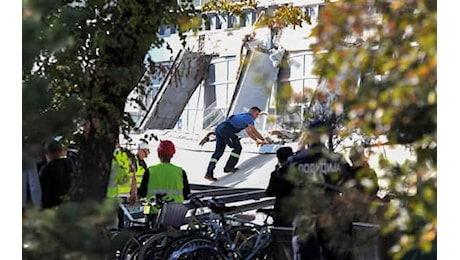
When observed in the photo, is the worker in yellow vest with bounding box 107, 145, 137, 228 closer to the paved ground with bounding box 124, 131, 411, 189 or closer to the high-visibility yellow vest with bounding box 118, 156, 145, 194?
the high-visibility yellow vest with bounding box 118, 156, 145, 194

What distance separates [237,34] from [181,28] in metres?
0.54

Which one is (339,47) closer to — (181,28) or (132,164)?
(181,28)

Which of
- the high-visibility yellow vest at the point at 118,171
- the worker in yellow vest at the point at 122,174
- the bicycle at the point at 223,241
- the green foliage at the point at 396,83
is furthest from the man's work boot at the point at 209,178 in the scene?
the green foliage at the point at 396,83

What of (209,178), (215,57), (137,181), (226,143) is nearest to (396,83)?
(215,57)

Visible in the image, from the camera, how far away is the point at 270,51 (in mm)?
6629

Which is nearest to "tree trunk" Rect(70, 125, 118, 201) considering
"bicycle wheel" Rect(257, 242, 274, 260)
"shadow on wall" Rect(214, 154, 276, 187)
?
"shadow on wall" Rect(214, 154, 276, 187)

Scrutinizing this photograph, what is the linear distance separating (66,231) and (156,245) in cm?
409

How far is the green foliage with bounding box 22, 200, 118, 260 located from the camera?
427 centimetres

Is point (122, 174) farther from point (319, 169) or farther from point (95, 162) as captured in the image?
point (319, 169)

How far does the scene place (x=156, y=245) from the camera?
834 cm

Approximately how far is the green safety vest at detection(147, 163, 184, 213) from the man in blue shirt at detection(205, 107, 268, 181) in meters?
0.28

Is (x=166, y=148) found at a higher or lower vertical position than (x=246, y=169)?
higher

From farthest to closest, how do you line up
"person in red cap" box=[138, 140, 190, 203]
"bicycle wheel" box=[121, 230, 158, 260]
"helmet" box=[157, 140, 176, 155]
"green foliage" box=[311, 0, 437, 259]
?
1. "person in red cap" box=[138, 140, 190, 203]
2. "helmet" box=[157, 140, 176, 155]
3. "bicycle wheel" box=[121, 230, 158, 260]
4. "green foliage" box=[311, 0, 437, 259]

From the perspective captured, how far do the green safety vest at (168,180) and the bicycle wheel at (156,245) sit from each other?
1.42ft
